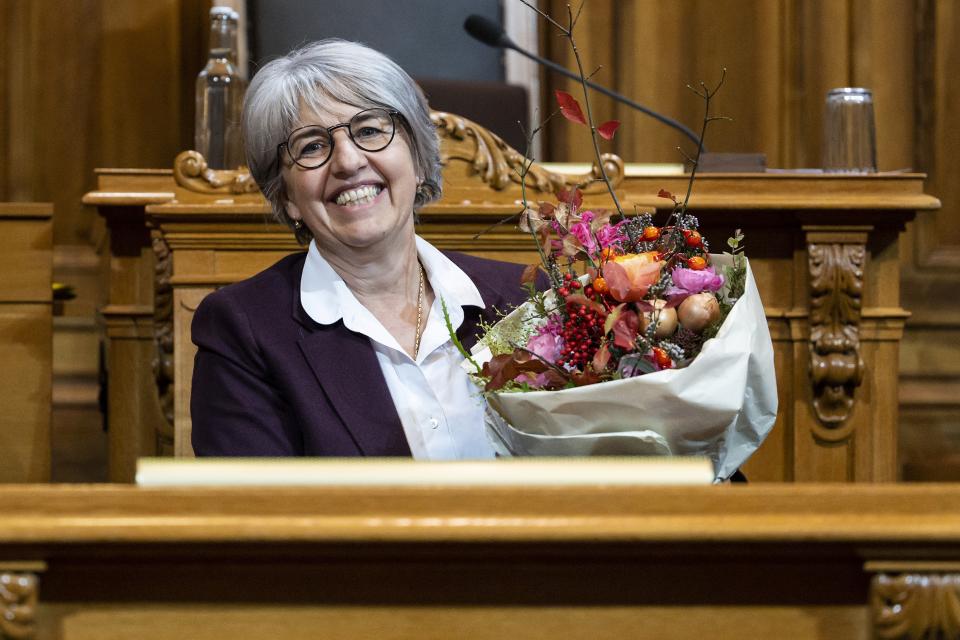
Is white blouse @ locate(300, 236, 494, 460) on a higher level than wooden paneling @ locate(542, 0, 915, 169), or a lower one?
lower

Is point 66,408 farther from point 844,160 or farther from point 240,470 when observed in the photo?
point 240,470

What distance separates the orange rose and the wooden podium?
0.98m

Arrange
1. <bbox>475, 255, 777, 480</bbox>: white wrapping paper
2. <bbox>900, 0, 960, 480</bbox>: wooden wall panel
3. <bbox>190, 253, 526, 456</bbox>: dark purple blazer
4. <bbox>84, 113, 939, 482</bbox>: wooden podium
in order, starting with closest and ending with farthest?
1. <bbox>475, 255, 777, 480</bbox>: white wrapping paper
2. <bbox>190, 253, 526, 456</bbox>: dark purple blazer
3. <bbox>84, 113, 939, 482</bbox>: wooden podium
4. <bbox>900, 0, 960, 480</bbox>: wooden wall panel

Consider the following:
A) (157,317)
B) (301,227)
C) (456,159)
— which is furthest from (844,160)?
(157,317)

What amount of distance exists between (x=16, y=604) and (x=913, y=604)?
1.78ft

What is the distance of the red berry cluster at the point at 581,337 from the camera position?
109cm

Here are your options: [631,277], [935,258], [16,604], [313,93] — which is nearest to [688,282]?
[631,277]

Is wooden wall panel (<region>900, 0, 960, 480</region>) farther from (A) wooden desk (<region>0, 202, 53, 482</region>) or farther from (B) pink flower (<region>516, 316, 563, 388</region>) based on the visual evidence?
(B) pink flower (<region>516, 316, 563, 388</region>)

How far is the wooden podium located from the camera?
2082 millimetres

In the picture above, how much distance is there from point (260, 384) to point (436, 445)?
242 mm

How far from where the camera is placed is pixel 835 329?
2.19 metres

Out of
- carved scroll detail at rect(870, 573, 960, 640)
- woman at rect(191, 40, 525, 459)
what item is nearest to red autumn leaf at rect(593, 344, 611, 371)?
carved scroll detail at rect(870, 573, 960, 640)

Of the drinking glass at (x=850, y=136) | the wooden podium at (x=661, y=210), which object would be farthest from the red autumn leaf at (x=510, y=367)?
the drinking glass at (x=850, y=136)

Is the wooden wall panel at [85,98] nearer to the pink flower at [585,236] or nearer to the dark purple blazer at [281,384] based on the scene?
the dark purple blazer at [281,384]
